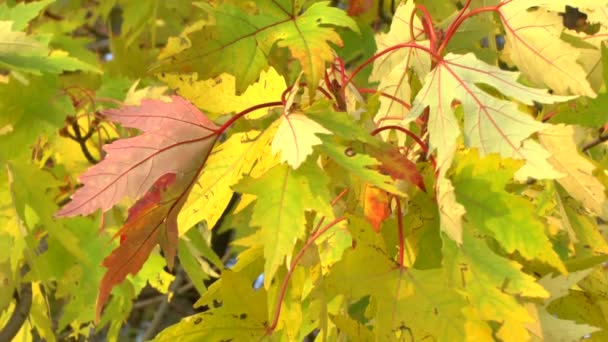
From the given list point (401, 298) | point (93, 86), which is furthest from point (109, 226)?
point (401, 298)

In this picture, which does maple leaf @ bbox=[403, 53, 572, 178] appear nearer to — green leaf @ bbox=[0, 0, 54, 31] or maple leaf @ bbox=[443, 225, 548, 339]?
maple leaf @ bbox=[443, 225, 548, 339]

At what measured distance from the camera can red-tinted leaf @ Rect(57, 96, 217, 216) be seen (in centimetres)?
87

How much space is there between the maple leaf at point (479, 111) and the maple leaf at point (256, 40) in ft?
0.38

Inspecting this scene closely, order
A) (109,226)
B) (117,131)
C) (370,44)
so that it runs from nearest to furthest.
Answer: (109,226)
(117,131)
(370,44)

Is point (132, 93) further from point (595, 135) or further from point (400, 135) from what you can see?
point (595, 135)

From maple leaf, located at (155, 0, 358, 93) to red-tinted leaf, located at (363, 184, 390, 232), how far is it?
0.13 m

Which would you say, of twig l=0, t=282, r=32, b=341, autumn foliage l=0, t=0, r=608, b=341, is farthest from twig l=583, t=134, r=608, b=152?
twig l=0, t=282, r=32, b=341

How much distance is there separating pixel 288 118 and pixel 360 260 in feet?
0.53

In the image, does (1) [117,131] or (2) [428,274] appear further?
(1) [117,131]

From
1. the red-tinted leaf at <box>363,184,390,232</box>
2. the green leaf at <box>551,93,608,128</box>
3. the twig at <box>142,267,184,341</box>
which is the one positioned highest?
the green leaf at <box>551,93,608,128</box>

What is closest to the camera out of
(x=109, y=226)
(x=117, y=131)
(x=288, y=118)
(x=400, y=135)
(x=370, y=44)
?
(x=288, y=118)

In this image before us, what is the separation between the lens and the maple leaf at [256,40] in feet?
3.17

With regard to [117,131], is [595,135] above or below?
above

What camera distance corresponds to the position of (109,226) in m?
1.58
